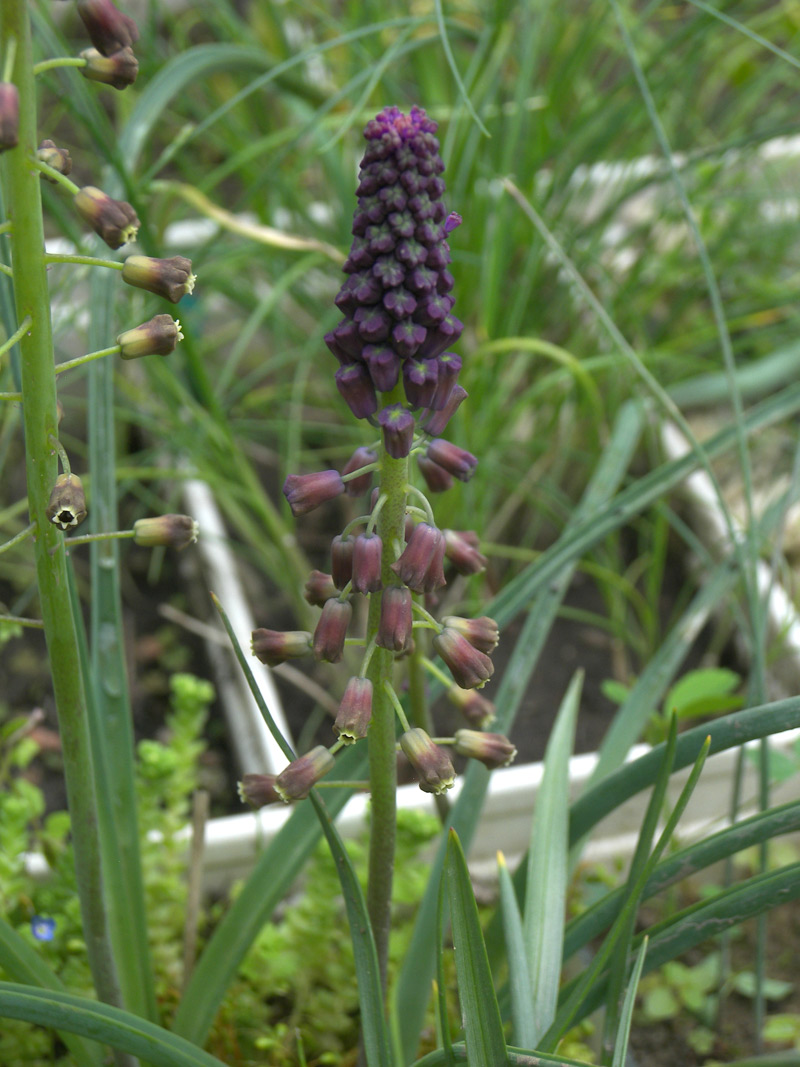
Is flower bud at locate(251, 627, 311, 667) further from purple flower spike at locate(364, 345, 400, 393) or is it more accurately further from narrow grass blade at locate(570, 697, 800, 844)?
narrow grass blade at locate(570, 697, 800, 844)

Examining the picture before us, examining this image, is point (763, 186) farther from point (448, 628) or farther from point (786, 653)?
point (448, 628)

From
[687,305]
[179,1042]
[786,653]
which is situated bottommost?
[179,1042]

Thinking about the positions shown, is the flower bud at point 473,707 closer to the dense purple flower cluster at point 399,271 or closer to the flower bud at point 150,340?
the dense purple flower cluster at point 399,271

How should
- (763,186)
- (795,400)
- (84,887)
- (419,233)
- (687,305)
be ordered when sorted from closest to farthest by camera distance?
1. (419,233)
2. (84,887)
3. (795,400)
4. (687,305)
5. (763,186)

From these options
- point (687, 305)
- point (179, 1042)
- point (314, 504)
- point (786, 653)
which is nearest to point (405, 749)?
point (314, 504)

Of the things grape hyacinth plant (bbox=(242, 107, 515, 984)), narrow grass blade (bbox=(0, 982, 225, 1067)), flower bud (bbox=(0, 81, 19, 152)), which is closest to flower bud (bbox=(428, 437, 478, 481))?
grape hyacinth plant (bbox=(242, 107, 515, 984))

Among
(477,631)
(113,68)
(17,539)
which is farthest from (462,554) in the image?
(113,68)
